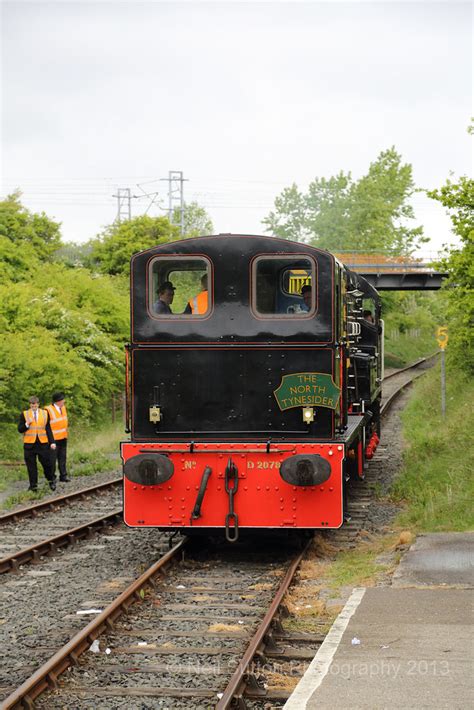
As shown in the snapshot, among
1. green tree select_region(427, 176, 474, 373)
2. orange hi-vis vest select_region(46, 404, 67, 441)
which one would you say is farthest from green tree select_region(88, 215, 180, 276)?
orange hi-vis vest select_region(46, 404, 67, 441)

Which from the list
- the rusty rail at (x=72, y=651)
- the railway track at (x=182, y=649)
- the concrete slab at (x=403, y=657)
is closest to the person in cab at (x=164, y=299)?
the railway track at (x=182, y=649)

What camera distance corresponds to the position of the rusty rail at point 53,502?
12.9 m

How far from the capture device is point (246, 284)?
992 centimetres

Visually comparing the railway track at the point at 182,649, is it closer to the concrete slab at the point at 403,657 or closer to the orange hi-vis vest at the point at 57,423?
the concrete slab at the point at 403,657

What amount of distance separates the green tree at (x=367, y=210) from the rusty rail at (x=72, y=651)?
4994 centimetres

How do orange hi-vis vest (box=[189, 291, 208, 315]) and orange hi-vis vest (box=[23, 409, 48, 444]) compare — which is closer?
orange hi-vis vest (box=[189, 291, 208, 315])

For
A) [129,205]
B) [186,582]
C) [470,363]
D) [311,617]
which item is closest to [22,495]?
[186,582]

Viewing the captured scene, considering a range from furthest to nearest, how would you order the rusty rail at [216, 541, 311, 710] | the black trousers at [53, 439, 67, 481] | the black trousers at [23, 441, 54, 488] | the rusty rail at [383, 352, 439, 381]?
the rusty rail at [383, 352, 439, 381] < the black trousers at [53, 439, 67, 481] < the black trousers at [23, 441, 54, 488] < the rusty rail at [216, 541, 311, 710]

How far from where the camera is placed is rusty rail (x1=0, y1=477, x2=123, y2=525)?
12.9 m

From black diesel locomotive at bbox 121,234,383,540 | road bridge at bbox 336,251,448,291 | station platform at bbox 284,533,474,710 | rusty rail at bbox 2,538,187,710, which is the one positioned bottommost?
rusty rail at bbox 2,538,187,710

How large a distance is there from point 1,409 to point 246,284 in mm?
10696

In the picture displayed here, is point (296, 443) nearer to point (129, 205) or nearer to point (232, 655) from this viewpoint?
point (232, 655)

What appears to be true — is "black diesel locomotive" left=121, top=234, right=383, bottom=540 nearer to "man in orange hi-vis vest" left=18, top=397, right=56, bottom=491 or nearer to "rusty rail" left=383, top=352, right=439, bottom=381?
"man in orange hi-vis vest" left=18, top=397, right=56, bottom=491

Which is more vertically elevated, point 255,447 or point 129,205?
point 129,205
